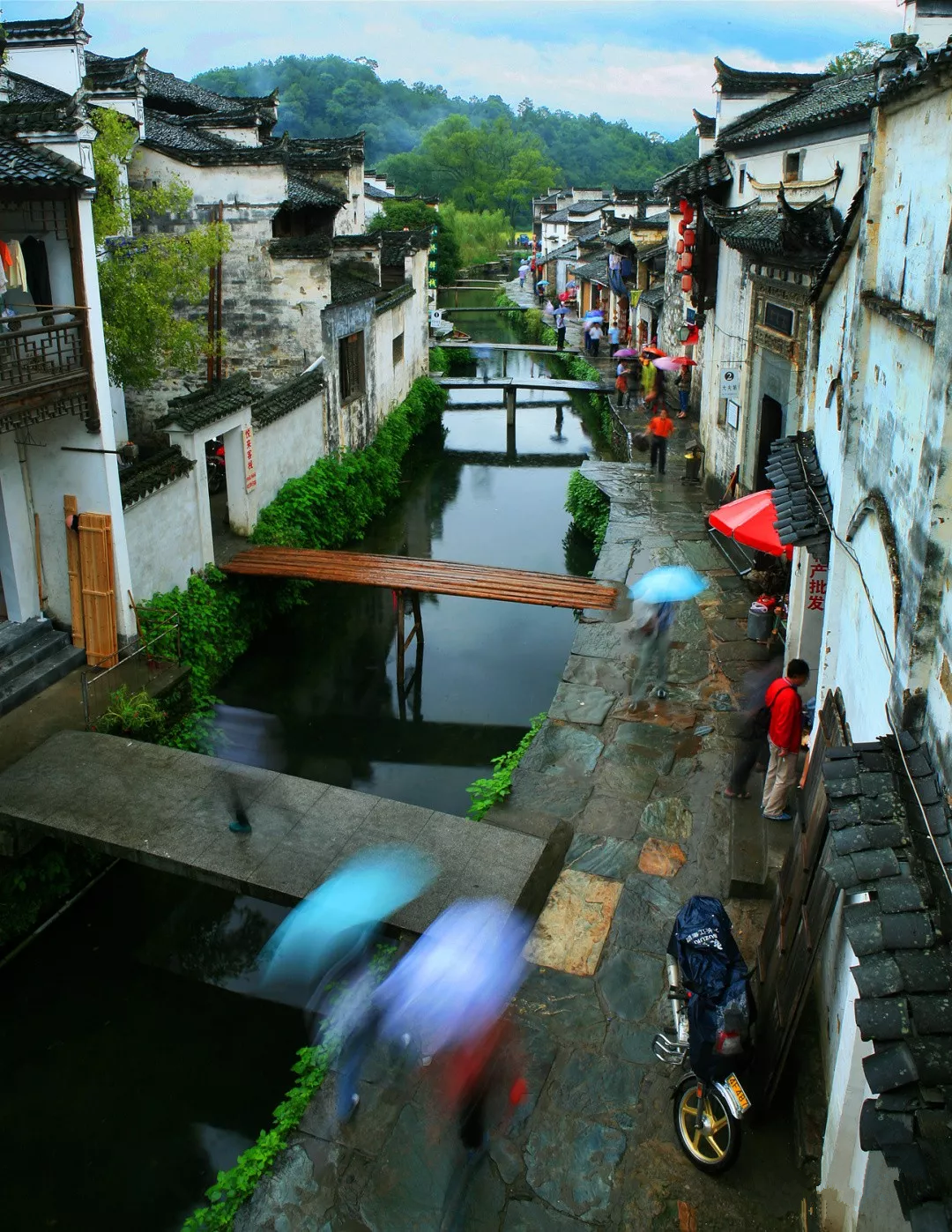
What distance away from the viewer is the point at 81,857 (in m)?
10.1

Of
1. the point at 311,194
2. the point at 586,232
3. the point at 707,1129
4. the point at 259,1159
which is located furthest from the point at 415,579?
the point at 586,232

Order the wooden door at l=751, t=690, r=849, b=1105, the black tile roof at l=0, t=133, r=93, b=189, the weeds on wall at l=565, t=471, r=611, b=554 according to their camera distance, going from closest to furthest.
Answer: the wooden door at l=751, t=690, r=849, b=1105, the black tile roof at l=0, t=133, r=93, b=189, the weeds on wall at l=565, t=471, r=611, b=554

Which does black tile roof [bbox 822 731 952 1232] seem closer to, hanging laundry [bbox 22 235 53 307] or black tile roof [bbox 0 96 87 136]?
black tile roof [bbox 0 96 87 136]

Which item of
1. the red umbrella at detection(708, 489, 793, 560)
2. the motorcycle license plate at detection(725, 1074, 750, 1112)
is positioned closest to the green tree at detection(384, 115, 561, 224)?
the red umbrella at detection(708, 489, 793, 560)

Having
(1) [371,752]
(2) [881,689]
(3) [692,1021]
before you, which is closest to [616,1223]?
(3) [692,1021]

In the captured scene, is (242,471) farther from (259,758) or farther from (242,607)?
(259,758)

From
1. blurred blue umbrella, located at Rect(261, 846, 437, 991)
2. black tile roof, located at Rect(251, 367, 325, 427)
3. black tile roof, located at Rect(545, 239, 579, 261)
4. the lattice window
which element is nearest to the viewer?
blurred blue umbrella, located at Rect(261, 846, 437, 991)

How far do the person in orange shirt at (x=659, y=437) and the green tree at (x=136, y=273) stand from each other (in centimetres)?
985

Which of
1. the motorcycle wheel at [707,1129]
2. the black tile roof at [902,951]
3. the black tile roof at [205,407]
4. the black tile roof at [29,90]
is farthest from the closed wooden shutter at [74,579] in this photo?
the black tile roof at [902,951]

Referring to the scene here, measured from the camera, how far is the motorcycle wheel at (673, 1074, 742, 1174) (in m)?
5.98

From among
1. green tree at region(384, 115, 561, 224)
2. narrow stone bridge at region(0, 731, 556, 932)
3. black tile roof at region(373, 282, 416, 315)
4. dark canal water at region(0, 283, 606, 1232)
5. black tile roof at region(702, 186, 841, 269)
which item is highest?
green tree at region(384, 115, 561, 224)

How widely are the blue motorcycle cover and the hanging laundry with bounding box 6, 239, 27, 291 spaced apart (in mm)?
9374

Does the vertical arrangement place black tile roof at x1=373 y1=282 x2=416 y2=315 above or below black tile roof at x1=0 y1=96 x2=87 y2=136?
below

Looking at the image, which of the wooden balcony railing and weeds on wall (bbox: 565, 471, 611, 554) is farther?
weeds on wall (bbox: 565, 471, 611, 554)
